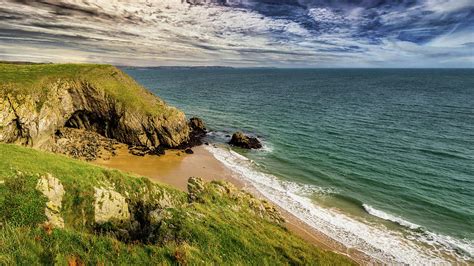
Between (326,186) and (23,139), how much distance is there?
1615 inches

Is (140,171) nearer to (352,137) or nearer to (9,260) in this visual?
(9,260)

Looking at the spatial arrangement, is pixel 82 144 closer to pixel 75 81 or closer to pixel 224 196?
pixel 75 81

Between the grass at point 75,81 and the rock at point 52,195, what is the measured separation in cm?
3140

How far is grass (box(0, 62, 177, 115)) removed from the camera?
43594mm

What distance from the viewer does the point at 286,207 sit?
112 feet

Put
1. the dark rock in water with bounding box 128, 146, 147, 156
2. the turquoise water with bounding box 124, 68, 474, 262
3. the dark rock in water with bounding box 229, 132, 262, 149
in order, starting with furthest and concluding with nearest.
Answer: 1. the dark rock in water with bounding box 229, 132, 262, 149
2. the dark rock in water with bounding box 128, 146, 147, 156
3. the turquoise water with bounding box 124, 68, 474, 262

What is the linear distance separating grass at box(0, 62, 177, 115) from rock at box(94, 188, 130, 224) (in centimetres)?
3242

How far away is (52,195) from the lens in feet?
55.6

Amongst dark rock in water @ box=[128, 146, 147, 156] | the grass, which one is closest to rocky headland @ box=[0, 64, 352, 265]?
the grass

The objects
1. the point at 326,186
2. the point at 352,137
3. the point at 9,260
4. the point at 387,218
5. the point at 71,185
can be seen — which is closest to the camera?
the point at 9,260

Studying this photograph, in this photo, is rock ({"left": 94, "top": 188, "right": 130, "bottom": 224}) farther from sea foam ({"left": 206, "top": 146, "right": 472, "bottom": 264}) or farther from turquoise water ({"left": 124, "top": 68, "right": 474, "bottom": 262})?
turquoise water ({"left": 124, "top": 68, "right": 474, "bottom": 262})

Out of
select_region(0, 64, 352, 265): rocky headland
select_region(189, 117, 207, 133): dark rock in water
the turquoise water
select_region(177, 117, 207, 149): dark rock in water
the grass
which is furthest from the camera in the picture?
select_region(189, 117, 207, 133): dark rock in water

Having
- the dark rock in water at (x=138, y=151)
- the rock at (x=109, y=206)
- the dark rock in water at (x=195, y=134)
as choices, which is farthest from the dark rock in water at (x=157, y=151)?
the rock at (x=109, y=206)

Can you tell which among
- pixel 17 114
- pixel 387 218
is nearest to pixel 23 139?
pixel 17 114
